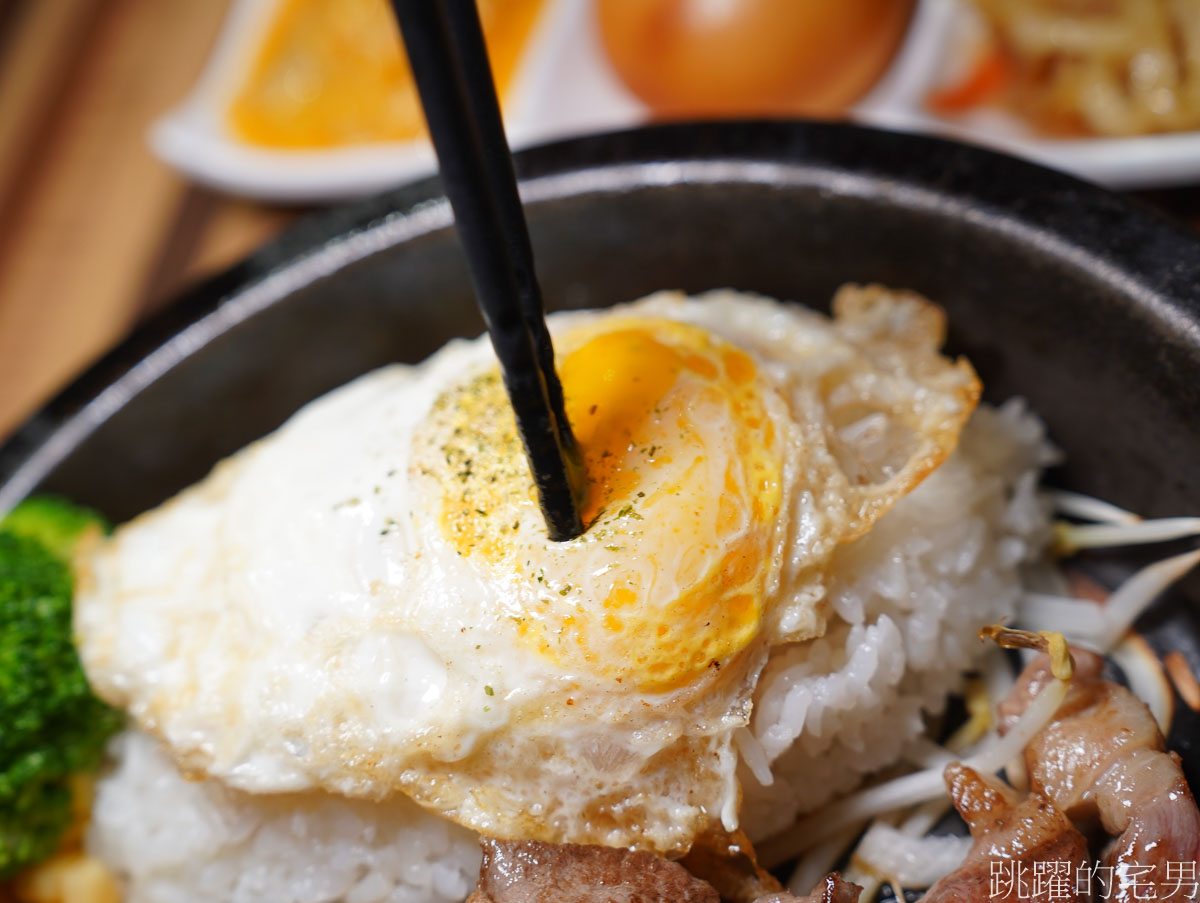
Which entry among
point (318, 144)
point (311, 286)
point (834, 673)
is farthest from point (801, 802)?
point (318, 144)

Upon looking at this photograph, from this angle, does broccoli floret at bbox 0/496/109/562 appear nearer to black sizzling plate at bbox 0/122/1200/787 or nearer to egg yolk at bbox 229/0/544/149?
black sizzling plate at bbox 0/122/1200/787

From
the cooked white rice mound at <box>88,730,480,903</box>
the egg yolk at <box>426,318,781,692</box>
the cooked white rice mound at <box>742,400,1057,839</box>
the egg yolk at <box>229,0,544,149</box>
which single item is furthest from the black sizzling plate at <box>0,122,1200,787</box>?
the egg yolk at <box>229,0,544,149</box>

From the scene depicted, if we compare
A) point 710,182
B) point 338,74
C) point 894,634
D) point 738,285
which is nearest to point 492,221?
point 894,634

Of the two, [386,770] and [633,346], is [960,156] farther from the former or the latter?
[386,770]

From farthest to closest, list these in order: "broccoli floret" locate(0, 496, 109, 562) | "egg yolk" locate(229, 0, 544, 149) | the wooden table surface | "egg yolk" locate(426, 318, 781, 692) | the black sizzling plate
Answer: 1. "egg yolk" locate(229, 0, 544, 149)
2. the wooden table surface
3. "broccoli floret" locate(0, 496, 109, 562)
4. the black sizzling plate
5. "egg yolk" locate(426, 318, 781, 692)

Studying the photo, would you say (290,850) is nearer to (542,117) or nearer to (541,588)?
(541,588)

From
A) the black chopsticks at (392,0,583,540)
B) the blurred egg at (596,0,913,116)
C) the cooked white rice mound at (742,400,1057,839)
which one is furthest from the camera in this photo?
the blurred egg at (596,0,913,116)

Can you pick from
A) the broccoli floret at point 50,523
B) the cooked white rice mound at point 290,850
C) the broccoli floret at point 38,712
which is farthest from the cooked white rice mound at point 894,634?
the broccoli floret at point 50,523

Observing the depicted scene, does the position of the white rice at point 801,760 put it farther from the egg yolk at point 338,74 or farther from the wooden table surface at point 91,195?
the egg yolk at point 338,74
